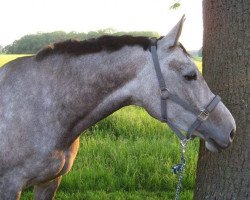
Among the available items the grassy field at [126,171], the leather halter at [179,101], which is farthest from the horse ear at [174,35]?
the grassy field at [126,171]

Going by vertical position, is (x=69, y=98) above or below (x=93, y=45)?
below

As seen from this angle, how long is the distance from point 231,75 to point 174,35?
996mm

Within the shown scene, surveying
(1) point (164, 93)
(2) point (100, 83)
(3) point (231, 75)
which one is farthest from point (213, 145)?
(2) point (100, 83)

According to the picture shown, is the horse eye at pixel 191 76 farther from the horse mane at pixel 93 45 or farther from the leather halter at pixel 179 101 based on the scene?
the horse mane at pixel 93 45

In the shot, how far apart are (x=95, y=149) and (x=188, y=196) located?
1.98 meters

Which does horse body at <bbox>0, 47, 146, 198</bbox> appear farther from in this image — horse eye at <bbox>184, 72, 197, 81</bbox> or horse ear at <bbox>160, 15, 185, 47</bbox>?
horse eye at <bbox>184, 72, 197, 81</bbox>

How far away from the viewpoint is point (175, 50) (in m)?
3.26

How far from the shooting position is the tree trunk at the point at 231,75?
3.86 m

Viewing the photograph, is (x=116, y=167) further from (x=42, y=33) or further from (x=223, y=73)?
(x=42, y=33)

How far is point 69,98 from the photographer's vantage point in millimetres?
3473

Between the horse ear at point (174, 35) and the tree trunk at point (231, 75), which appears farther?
the tree trunk at point (231, 75)

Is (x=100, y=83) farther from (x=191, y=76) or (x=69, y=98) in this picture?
(x=191, y=76)

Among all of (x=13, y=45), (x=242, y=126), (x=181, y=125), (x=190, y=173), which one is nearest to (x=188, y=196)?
(x=190, y=173)

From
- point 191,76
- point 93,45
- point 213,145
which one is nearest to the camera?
point 191,76
